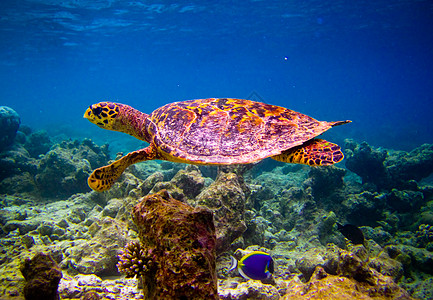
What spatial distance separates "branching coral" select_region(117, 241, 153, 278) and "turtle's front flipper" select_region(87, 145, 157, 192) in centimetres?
235

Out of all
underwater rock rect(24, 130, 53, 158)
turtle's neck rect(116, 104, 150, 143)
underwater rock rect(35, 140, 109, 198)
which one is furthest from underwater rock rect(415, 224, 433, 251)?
underwater rock rect(24, 130, 53, 158)

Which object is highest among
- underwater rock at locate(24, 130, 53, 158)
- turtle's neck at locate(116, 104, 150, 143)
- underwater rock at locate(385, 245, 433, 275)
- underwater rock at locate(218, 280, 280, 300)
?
turtle's neck at locate(116, 104, 150, 143)

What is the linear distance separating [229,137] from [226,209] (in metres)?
1.40

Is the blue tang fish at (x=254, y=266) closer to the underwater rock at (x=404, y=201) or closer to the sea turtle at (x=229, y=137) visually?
the sea turtle at (x=229, y=137)

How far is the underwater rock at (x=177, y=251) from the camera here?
1556 mm

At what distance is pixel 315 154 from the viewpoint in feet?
11.1

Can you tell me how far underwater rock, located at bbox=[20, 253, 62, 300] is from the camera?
6.50 feet

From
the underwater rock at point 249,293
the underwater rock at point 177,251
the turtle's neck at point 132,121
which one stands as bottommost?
the underwater rock at point 249,293

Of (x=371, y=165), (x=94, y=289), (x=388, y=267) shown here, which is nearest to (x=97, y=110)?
(x=94, y=289)

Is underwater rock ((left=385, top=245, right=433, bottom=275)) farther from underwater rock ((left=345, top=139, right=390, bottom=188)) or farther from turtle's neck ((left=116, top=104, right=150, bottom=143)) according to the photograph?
turtle's neck ((left=116, top=104, right=150, bottom=143))

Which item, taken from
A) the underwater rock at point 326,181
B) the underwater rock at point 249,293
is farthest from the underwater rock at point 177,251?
the underwater rock at point 326,181

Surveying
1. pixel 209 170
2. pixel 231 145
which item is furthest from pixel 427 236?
pixel 209 170

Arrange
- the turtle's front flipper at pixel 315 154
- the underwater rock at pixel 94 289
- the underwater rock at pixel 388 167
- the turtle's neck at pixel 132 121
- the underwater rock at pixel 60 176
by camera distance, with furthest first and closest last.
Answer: the underwater rock at pixel 388 167 < the underwater rock at pixel 60 176 < the turtle's neck at pixel 132 121 < the turtle's front flipper at pixel 315 154 < the underwater rock at pixel 94 289

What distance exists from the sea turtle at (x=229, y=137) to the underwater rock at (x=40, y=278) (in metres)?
2.01
